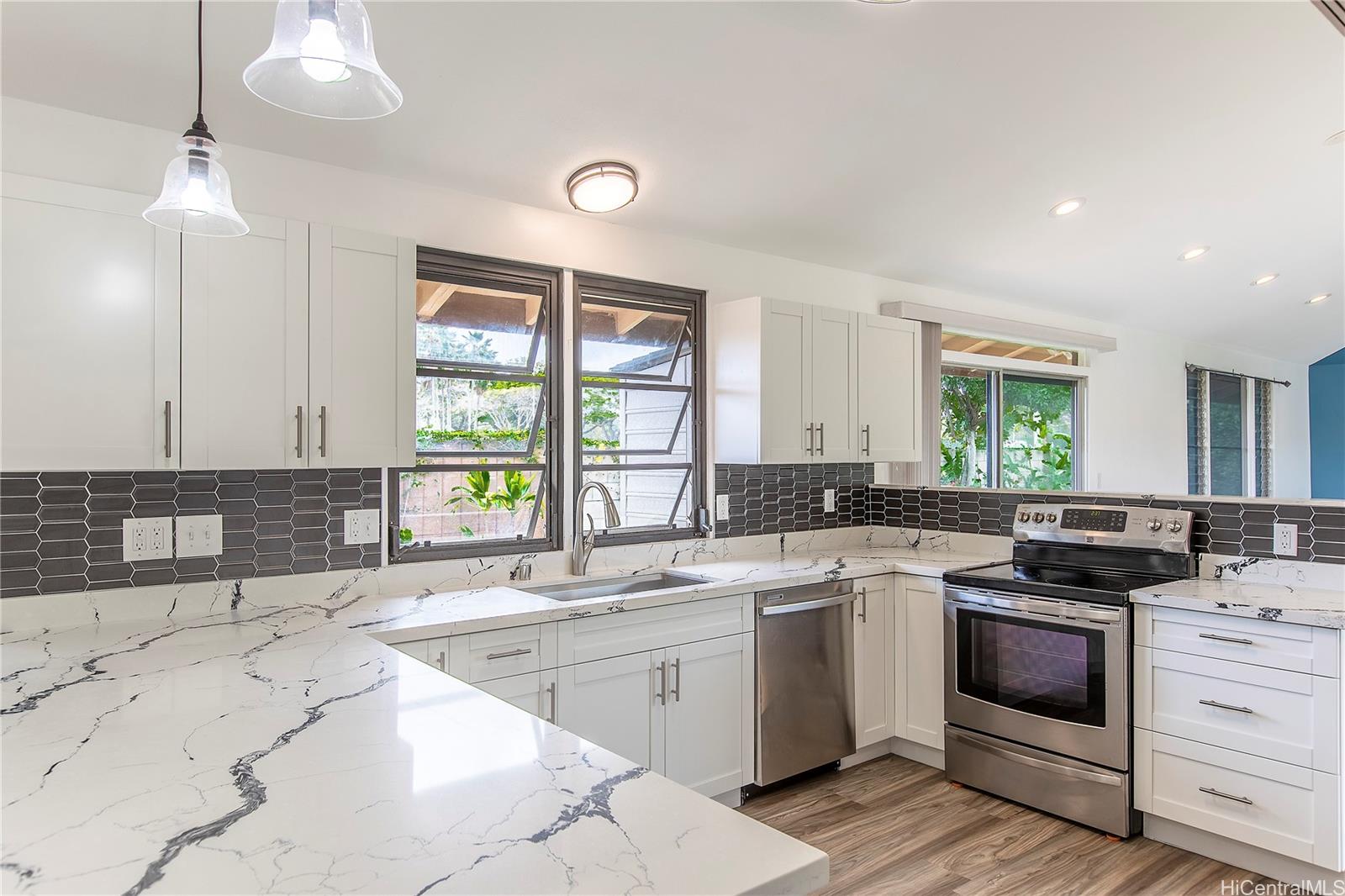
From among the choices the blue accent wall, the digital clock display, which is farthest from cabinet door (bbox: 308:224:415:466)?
the blue accent wall

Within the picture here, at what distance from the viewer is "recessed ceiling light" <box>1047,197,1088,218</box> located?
3785 millimetres

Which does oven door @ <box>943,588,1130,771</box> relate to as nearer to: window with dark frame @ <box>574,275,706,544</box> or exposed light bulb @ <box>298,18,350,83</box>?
window with dark frame @ <box>574,275,706,544</box>

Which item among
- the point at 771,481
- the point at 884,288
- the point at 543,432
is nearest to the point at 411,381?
the point at 543,432

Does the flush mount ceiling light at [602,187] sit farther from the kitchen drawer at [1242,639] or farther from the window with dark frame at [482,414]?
the kitchen drawer at [1242,639]

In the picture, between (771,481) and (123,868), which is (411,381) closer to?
(123,868)

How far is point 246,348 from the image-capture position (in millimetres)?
2275

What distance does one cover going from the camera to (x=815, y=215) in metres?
3.65

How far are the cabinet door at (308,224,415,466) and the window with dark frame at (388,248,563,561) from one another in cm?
43

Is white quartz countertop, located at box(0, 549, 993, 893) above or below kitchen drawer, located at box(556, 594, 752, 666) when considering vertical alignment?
above

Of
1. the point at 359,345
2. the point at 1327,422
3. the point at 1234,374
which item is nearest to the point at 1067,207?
the point at 359,345

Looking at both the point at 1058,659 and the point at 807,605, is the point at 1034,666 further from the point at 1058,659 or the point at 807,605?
the point at 807,605

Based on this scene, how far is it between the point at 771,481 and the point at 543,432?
4.56 ft

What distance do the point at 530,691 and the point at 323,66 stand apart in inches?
78.0

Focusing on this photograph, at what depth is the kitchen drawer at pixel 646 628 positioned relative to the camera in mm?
2693
